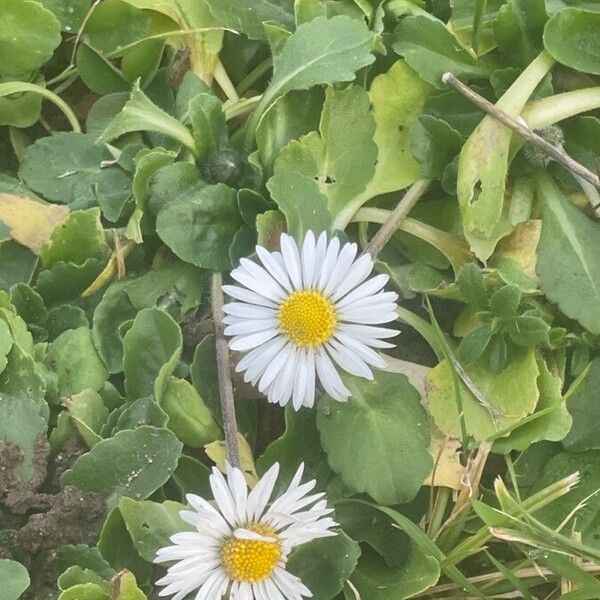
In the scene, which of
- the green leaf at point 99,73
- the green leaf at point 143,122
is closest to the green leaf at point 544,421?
the green leaf at point 143,122

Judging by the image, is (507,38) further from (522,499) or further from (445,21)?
(522,499)

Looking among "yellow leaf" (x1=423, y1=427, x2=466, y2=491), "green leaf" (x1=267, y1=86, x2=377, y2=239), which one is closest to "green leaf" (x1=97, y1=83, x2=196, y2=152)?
"green leaf" (x1=267, y1=86, x2=377, y2=239)

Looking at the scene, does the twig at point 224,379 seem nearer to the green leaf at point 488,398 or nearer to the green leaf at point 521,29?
the green leaf at point 488,398

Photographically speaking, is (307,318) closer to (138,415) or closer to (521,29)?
(138,415)

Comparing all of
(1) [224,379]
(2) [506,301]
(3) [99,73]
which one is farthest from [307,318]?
(3) [99,73]

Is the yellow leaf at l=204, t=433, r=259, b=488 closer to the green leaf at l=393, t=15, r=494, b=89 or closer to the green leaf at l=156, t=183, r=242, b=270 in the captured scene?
the green leaf at l=156, t=183, r=242, b=270

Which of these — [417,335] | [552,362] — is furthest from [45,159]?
[552,362]

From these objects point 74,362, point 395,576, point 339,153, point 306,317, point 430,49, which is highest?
point 430,49
